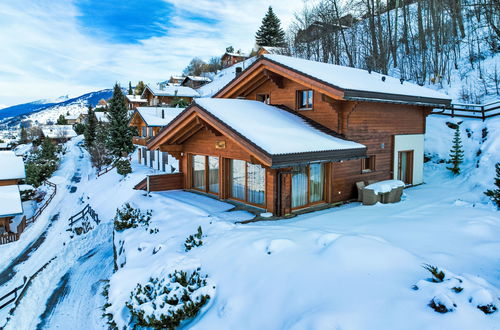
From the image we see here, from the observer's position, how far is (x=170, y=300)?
23.5ft

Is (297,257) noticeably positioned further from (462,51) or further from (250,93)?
(462,51)

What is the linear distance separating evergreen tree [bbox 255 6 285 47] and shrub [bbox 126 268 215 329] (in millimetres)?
62893

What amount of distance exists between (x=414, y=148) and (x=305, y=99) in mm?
6617

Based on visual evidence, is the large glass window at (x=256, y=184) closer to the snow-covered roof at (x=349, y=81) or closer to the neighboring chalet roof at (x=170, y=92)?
the snow-covered roof at (x=349, y=81)

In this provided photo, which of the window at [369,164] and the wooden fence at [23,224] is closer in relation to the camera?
the window at [369,164]

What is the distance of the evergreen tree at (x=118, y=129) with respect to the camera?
126ft

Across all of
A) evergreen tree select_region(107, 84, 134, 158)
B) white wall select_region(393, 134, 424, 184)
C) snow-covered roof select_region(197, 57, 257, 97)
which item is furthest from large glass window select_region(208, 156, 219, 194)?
snow-covered roof select_region(197, 57, 257, 97)

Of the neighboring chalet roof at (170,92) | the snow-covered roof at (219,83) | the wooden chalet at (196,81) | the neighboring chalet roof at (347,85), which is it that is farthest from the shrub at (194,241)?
the wooden chalet at (196,81)

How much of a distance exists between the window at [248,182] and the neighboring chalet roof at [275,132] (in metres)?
1.66

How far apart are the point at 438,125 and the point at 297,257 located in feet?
60.8

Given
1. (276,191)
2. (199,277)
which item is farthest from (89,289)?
(276,191)

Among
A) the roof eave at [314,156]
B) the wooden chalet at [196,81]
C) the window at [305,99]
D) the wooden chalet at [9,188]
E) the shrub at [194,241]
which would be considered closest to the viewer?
the shrub at [194,241]

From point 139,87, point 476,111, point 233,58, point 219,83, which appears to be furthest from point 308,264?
point 139,87

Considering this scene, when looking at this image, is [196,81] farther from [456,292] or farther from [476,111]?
[456,292]
